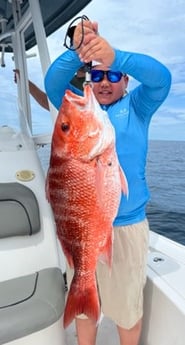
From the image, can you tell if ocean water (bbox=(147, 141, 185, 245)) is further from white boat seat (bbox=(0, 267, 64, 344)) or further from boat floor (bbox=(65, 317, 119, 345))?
white boat seat (bbox=(0, 267, 64, 344))

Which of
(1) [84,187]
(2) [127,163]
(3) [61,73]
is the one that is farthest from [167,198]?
(1) [84,187]

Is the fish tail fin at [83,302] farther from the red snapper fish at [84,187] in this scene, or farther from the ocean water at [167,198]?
the ocean water at [167,198]

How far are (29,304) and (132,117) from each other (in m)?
0.91

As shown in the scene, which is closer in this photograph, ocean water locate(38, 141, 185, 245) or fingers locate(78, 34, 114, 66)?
fingers locate(78, 34, 114, 66)

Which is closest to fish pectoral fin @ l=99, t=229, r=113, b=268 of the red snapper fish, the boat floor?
the red snapper fish

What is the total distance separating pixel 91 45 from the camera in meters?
1.01

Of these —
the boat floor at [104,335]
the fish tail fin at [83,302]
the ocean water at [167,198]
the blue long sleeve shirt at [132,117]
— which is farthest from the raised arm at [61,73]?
the ocean water at [167,198]

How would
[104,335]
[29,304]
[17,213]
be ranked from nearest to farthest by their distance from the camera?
[29,304]
[17,213]
[104,335]

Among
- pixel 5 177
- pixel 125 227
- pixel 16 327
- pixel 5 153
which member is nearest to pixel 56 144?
pixel 125 227

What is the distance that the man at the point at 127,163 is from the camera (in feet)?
4.33

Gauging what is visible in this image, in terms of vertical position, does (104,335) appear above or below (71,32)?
below

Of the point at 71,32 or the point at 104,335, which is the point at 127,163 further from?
the point at 104,335

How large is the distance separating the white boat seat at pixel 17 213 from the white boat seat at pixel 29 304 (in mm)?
239

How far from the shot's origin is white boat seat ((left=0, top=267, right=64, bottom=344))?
1.38m
